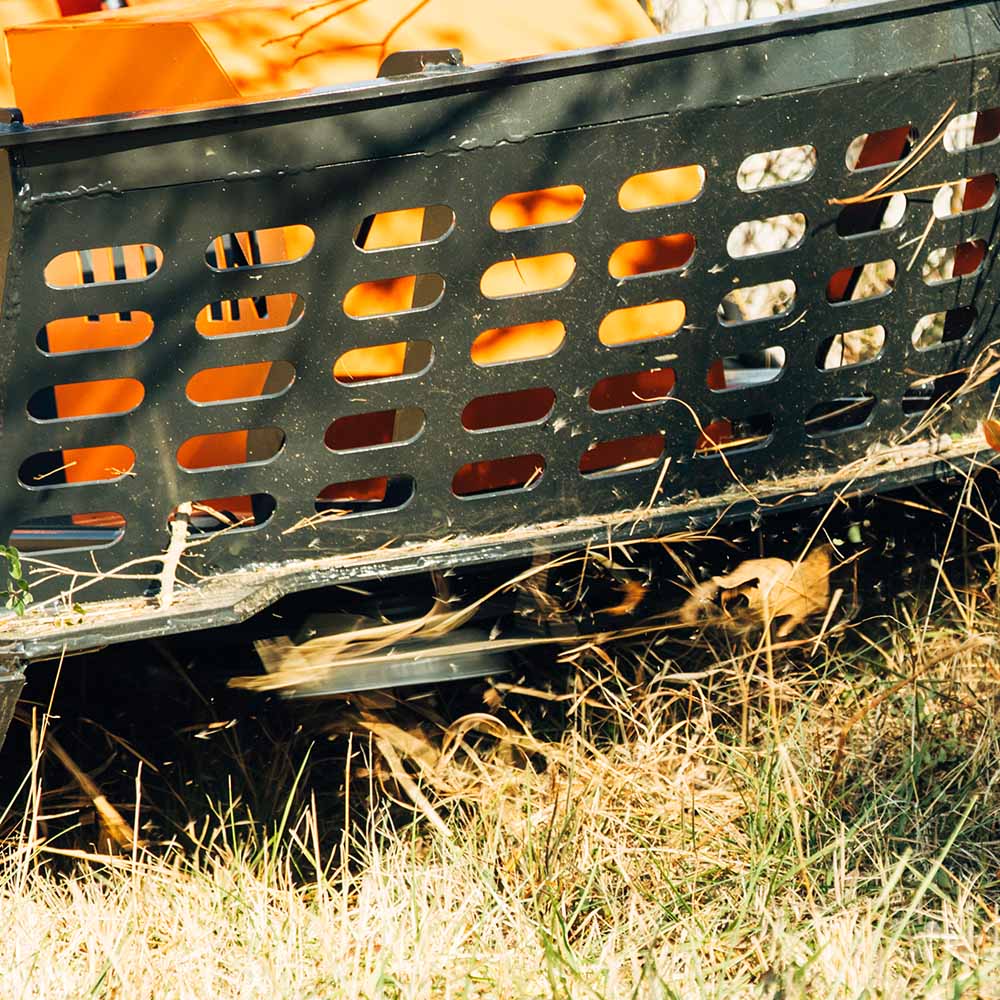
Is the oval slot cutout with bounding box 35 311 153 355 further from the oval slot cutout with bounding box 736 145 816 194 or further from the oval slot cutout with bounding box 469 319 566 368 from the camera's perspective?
the oval slot cutout with bounding box 736 145 816 194

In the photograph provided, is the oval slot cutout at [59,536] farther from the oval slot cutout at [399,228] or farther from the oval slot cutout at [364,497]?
the oval slot cutout at [399,228]

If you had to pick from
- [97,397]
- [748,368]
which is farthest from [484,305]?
[748,368]

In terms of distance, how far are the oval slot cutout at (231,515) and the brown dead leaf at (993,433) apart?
1304 mm

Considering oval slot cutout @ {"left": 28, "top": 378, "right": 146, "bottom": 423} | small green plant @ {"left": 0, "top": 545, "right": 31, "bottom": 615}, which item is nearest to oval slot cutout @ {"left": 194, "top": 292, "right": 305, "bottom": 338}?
oval slot cutout @ {"left": 28, "top": 378, "right": 146, "bottom": 423}

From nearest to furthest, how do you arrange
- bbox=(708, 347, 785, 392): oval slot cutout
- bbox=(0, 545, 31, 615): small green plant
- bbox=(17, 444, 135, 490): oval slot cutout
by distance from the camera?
bbox=(0, 545, 31, 615): small green plant
bbox=(17, 444, 135, 490): oval slot cutout
bbox=(708, 347, 785, 392): oval slot cutout

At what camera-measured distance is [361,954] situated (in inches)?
A: 91.7

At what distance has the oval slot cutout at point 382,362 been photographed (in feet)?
7.80

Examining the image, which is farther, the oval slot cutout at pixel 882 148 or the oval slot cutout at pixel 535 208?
the oval slot cutout at pixel 882 148

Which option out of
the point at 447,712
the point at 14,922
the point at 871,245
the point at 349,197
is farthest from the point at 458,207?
the point at 14,922

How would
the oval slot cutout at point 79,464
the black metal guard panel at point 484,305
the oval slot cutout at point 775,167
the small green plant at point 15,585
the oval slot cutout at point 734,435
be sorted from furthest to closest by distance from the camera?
the oval slot cutout at point 775,167
the oval slot cutout at point 79,464
the oval slot cutout at point 734,435
the small green plant at point 15,585
the black metal guard panel at point 484,305

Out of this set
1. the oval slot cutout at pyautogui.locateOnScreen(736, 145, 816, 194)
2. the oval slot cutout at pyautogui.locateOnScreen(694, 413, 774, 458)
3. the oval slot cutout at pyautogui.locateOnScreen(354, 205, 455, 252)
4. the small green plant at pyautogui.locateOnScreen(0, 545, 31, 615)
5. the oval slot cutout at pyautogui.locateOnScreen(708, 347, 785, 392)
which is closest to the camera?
the small green plant at pyautogui.locateOnScreen(0, 545, 31, 615)

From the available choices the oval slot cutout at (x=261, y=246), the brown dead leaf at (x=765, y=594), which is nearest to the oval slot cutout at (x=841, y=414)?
the brown dead leaf at (x=765, y=594)

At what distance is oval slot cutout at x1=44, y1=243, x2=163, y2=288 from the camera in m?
2.71

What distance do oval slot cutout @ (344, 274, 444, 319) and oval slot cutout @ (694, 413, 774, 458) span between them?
1.78ft
